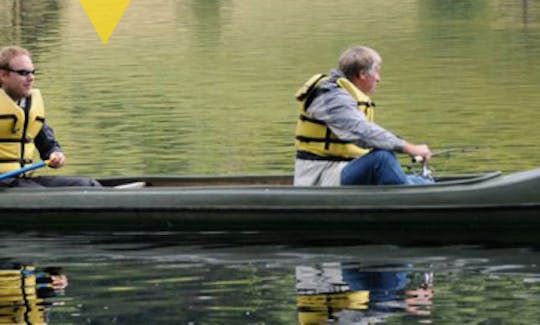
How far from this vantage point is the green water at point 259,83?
1953cm

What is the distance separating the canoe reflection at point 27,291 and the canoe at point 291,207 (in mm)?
1151

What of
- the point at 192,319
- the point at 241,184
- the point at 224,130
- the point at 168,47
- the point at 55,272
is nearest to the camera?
the point at 192,319

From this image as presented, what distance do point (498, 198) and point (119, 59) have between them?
26783mm

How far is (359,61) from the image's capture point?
470 inches

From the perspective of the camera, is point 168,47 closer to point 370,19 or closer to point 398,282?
point 370,19

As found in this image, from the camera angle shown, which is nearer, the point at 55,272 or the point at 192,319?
the point at 192,319

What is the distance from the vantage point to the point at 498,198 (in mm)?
11992

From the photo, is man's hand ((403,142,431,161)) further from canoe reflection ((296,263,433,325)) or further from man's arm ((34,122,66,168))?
man's arm ((34,122,66,168))

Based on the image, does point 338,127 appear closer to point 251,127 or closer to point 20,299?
point 20,299

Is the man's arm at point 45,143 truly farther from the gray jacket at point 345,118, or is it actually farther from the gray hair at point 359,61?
the gray hair at point 359,61

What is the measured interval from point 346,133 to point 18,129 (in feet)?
7.28

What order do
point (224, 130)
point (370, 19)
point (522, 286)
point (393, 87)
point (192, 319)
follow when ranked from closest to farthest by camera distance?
point (192, 319) → point (522, 286) → point (224, 130) → point (393, 87) → point (370, 19)

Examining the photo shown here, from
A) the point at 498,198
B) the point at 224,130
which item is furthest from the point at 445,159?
the point at 498,198

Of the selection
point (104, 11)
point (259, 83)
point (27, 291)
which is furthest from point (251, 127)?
point (104, 11)
